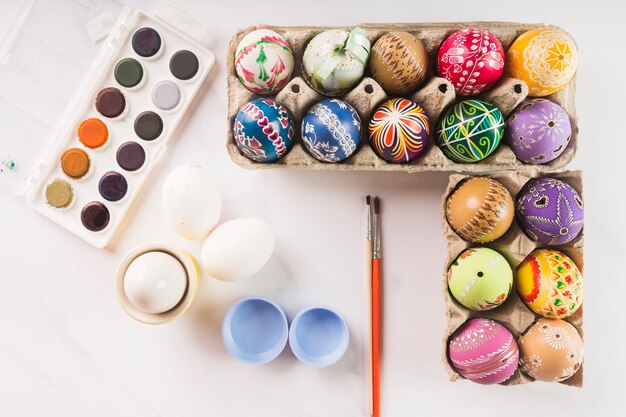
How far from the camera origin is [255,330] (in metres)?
0.87

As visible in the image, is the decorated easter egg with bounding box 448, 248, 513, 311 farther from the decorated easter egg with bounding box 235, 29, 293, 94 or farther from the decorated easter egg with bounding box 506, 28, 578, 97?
the decorated easter egg with bounding box 235, 29, 293, 94

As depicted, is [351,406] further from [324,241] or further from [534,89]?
[534,89]

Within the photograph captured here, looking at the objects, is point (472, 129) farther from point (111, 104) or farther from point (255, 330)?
point (111, 104)

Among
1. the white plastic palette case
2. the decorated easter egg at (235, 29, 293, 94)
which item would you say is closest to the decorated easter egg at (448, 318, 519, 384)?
the decorated easter egg at (235, 29, 293, 94)

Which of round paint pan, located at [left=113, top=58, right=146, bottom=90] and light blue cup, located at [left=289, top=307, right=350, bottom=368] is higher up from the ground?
round paint pan, located at [left=113, top=58, right=146, bottom=90]

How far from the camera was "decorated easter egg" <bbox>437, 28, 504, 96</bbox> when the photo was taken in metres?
0.71

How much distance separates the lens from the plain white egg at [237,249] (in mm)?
745

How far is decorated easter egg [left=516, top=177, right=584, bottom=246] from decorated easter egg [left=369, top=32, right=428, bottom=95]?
0.25 m

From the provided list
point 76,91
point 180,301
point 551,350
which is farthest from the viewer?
point 76,91

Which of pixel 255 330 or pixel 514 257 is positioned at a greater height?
pixel 514 257

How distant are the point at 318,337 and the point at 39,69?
744 millimetres

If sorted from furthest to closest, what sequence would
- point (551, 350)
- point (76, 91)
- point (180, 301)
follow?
point (76, 91) < point (180, 301) < point (551, 350)

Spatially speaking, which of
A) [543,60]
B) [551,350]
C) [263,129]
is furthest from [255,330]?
[543,60]

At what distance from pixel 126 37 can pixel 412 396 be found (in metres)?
0.86
